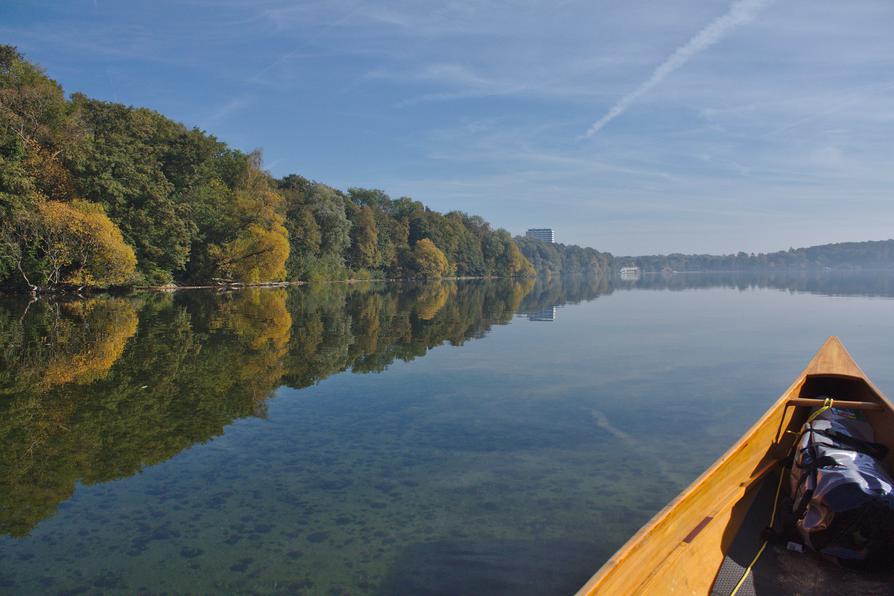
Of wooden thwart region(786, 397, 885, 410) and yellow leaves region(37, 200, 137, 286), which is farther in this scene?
yellow leaves region(37, 200, 137, 286)

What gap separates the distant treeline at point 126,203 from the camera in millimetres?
34344

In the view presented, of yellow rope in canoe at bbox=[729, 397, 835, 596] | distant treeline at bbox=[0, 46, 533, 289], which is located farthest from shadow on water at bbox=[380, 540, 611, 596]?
distant treeline at bbox=[0, 46, 533, 289]

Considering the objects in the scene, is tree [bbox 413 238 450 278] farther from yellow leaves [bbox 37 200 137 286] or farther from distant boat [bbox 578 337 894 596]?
distant boat [bbox 578 337 894 596]

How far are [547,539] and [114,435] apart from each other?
642 cm

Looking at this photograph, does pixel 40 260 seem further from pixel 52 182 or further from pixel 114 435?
pixel 114 435

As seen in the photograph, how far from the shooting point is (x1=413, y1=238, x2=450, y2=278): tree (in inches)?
3809

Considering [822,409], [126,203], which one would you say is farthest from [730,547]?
[126,203]

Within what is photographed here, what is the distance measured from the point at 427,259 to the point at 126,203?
193 ft

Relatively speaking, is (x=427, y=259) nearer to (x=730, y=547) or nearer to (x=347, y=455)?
(x=347, y=455)

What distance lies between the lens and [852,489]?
4.39m

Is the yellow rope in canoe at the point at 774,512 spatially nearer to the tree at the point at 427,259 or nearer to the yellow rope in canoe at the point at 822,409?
the yellow rope in canoe at the point at 822,409

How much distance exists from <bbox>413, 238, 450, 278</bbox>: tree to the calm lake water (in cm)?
7994

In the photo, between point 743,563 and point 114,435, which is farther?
point 114,435

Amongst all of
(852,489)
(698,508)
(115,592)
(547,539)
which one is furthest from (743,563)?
(115,592)
